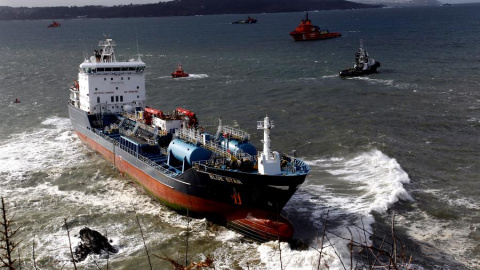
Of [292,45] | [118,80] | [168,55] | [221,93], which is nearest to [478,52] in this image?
[292,45]

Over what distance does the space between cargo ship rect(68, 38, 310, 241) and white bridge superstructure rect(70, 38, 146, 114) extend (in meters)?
0.07

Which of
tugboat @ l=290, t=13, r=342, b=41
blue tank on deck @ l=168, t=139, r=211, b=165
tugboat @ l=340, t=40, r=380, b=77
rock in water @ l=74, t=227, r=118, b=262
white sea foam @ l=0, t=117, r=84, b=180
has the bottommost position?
rock in water @ l=74, t=227, r=118, b=262

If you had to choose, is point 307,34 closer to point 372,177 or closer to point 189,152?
point 372,177

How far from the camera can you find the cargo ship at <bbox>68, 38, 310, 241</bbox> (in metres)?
19.8

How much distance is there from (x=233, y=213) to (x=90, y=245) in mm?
6281

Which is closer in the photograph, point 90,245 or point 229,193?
point 90,245

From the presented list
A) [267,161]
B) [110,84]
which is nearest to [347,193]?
[267,161]

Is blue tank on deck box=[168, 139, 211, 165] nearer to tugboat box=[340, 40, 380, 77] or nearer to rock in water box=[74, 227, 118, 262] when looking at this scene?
rock in water box=[74, 227, 118, 262]

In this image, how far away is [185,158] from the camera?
2242 cm

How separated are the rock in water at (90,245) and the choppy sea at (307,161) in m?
0.45

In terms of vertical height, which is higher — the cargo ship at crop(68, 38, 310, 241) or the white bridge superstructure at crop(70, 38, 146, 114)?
the white bridge superstructure at crop(70, 38, 146, 114)

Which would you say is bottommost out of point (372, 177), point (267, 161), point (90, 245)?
point (90, 245)

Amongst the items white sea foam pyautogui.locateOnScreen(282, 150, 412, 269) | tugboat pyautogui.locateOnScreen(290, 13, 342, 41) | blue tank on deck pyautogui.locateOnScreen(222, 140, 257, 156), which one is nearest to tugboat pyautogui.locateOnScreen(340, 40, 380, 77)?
white sea foam pyautogui.locateOnScreen(282, 150, 412, 269)

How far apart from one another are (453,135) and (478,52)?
50.9 metres
